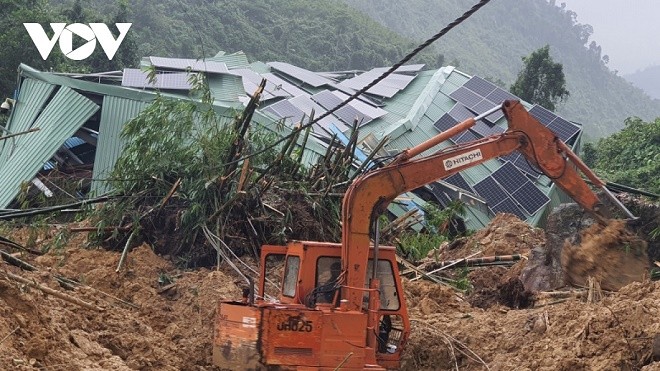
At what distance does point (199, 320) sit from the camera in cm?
1345

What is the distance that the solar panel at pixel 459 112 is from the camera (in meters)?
30.8

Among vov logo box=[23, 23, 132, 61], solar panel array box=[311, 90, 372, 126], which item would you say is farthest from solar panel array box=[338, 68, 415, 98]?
vov logo box=[23, 23, 132, 61]

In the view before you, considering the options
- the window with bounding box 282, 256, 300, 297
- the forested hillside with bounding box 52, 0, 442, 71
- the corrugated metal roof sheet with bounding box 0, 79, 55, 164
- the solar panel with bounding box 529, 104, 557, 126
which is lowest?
the window with bounding box 282, 256, 300, 297

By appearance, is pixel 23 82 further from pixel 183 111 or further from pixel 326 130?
pixel 183 111

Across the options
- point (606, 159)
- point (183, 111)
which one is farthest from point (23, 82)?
point (606, 159)

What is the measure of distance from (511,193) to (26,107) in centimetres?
1347

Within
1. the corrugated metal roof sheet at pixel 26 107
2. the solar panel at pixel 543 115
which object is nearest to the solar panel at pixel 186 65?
the corrugated metal roof sheet at pixel 26 107

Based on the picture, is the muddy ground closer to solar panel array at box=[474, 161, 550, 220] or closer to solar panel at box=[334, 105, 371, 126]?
solar panel array at box=[474, 161, 550, 220]

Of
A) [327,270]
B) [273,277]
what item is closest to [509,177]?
[273,277]

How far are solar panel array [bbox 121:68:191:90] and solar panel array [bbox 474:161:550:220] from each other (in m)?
8.99

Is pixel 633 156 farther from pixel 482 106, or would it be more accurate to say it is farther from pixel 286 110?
pixel 286 110

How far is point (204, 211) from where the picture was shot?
1577cm

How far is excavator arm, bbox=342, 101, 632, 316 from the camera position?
10.3m

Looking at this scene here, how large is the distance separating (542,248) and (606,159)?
2331 cm
